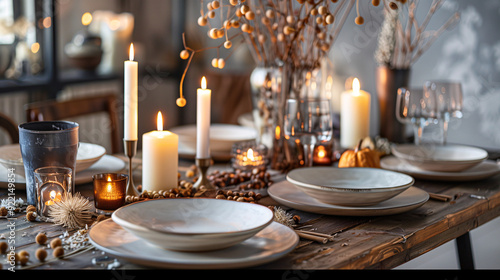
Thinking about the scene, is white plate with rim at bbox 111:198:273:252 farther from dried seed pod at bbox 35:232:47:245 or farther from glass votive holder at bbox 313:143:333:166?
glass votive holder at bbox 313:143:333:166

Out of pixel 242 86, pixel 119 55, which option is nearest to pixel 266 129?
pixel 242 86

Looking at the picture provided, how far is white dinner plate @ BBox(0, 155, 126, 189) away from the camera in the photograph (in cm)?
120

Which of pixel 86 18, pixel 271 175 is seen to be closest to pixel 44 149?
pixel 271 175

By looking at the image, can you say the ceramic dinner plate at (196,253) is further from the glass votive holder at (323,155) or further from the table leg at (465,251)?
the table leg at (465,251)

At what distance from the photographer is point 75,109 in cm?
192

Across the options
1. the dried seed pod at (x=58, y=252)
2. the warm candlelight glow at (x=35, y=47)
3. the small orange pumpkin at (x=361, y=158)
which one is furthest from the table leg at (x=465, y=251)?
the warm candlelight glow at (x=35, y=47)

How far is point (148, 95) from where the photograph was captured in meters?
4.01

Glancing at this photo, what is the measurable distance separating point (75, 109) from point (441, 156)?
3.88 feet

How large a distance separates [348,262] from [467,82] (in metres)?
1.98

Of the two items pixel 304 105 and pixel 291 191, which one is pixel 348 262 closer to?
pixel 291 191

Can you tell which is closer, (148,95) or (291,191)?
(291,191)

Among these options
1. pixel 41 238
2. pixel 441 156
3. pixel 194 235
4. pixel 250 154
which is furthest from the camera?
pixel 441 156

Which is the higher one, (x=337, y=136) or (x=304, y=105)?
(x=304, y=105)

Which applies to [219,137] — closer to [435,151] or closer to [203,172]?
[203,172]
